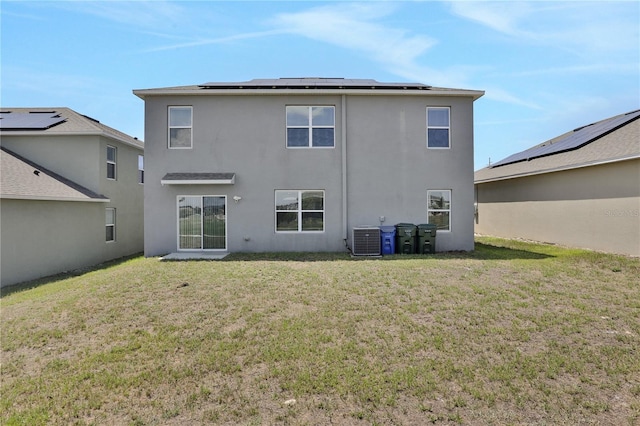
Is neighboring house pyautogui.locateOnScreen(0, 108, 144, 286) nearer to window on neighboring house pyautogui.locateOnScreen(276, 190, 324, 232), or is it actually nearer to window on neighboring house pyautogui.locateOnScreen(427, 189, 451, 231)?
window on neighboring house pyautogui.locateOnScreen(276, 190, 324, 232)

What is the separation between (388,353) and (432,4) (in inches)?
366

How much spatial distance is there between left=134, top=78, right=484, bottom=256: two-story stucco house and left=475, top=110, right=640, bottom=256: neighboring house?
434 centimetres

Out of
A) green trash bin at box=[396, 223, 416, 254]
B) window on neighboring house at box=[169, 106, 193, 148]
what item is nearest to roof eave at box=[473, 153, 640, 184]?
green trash bin at box=[396, 223, 416, 254]

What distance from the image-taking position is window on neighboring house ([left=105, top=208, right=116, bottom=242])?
1437 centimetres

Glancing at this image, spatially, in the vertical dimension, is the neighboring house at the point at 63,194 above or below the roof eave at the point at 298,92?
below

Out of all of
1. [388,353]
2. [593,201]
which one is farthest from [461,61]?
[388,353]

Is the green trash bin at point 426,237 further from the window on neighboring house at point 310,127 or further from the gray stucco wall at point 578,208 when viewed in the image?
the gray stucco wall at point 578,208

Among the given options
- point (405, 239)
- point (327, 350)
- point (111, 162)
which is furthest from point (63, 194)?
point (405, 239)

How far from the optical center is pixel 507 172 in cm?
1709


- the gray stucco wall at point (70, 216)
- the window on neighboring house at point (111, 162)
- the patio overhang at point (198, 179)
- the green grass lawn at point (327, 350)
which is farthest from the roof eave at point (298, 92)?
the green grass lawn at point (327, 350)

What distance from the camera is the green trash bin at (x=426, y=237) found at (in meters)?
11.2

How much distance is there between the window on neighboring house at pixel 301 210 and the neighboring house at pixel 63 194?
745 centimetres

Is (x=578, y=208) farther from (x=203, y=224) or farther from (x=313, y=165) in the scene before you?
(x=203, y=224)

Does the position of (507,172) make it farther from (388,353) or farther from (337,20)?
(388,353)
